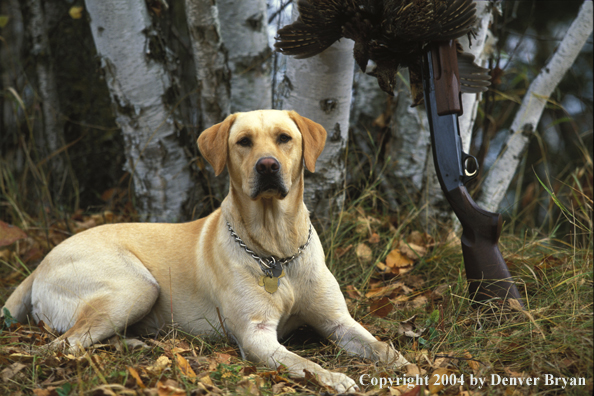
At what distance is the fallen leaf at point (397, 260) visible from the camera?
3546mm

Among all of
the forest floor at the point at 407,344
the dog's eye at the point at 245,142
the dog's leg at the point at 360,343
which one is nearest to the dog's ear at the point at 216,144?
the dog's eye at the point at 245,142

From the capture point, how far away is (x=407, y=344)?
259 centimetres

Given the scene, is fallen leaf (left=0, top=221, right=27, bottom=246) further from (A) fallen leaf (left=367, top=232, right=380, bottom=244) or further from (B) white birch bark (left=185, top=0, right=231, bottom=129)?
(A) fallen leaf (left=367, top=232, right=380, bottom=244)

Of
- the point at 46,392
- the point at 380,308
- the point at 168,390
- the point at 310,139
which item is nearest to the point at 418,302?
the point at 380,308

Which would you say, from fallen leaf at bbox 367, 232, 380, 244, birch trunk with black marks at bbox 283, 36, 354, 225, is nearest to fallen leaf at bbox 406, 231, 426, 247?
fallen leaf at bbox 367, 232, 380, 244

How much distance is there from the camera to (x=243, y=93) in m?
4.26

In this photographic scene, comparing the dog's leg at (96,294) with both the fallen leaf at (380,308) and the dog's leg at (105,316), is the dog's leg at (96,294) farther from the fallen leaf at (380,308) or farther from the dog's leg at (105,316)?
the fallen leaf at (380,308)

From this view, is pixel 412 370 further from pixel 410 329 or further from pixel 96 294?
pixel 96 294

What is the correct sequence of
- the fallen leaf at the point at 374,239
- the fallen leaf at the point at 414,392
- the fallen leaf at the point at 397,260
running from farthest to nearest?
1. the fallen leaf at the point at 374,239
2. the fallen leaf at the point at 397,260
3. the fallen leaf at the point at 414,392

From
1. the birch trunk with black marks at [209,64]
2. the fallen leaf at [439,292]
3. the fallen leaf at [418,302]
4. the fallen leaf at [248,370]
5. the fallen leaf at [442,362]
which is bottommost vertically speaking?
the fallen leaf at [418,302]

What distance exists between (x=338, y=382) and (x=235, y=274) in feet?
2.98

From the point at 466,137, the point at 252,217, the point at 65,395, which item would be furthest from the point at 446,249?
the point at 65,395

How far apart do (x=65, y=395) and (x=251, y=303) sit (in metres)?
1.03

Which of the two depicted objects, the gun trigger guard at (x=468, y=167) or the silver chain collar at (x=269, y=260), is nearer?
the silver chain collar at (x=269, y=260)
